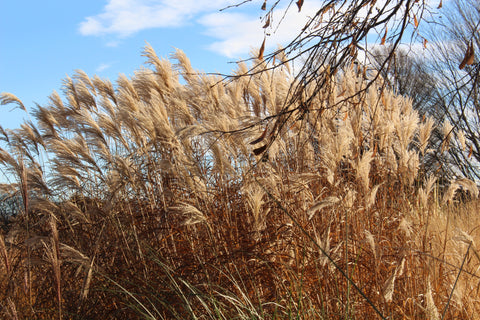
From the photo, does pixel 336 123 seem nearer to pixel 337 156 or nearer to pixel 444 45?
pixel 337 156

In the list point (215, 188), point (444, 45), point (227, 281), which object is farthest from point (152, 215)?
point (444, 45)

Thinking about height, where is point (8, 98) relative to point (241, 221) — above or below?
above

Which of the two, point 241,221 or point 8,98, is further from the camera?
point 8,98

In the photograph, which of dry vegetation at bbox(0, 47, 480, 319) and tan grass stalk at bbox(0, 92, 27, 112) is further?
tan grass stalk at bbox(0, 92, 27, 112)

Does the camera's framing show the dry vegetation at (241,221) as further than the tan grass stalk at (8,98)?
No

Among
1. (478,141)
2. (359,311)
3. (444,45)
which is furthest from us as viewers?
(444,45)

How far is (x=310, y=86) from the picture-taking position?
11.9 ft

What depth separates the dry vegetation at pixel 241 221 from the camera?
8.95 ft

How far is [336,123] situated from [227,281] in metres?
1.80

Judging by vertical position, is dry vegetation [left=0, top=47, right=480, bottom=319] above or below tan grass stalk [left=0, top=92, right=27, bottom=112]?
below

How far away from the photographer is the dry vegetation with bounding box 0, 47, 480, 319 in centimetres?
273

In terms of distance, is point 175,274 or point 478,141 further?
point 478,141

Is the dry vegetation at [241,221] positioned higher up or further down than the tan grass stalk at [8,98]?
further down

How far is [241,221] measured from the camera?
364cm
